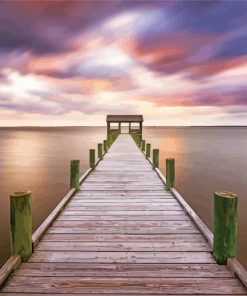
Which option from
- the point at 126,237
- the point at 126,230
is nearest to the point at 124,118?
the point at 126,230

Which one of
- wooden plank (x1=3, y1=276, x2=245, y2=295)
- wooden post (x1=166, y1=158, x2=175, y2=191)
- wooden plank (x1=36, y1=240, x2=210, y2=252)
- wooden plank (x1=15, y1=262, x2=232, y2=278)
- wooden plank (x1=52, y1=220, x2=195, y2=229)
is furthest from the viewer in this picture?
wooden post (x1=166, y1=158, x2=175, y2=191)

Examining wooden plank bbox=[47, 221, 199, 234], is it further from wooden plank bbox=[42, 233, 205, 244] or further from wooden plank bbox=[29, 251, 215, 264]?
wooden plank bbox=[29, 251, 215, 264]

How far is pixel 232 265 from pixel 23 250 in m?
2.94

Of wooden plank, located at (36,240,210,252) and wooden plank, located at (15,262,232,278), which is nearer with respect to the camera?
wooden plank, located at (15,262,232,278)

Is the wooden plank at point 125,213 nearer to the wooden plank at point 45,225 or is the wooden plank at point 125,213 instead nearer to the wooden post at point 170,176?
the wooden plank at point 45,225

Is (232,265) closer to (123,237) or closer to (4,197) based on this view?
(123,237)

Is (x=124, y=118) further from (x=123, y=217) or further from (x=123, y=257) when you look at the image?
(x=123, y=257)

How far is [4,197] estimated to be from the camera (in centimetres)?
1962

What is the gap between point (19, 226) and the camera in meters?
3.98

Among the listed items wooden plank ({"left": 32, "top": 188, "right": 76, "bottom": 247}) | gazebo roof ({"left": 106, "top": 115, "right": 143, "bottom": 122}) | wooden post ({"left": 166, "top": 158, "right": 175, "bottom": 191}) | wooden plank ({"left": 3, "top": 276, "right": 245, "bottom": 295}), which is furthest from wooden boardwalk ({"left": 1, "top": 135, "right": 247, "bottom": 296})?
gazebo roof ({"left": 106, "top": 115, "right": 143, "bottom": 122})

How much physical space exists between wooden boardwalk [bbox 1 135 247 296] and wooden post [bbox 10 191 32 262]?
7.1 inches

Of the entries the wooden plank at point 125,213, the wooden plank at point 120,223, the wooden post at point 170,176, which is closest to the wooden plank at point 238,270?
the wooden plank at point 120,223

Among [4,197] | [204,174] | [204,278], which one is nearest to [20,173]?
[4,197]

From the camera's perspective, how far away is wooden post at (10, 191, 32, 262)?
3953 millimetres
